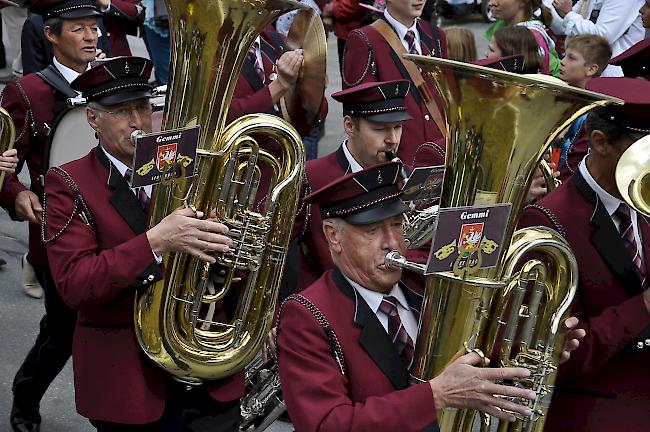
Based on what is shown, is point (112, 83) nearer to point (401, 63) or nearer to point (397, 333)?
point (397, 333)

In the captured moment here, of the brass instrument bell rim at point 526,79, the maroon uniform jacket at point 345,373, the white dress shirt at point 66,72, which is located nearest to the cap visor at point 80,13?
the white dress shirt at point 66,72

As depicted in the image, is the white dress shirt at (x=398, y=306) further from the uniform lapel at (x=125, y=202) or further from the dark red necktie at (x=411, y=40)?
the dark red necktie at (x=411, y=40)

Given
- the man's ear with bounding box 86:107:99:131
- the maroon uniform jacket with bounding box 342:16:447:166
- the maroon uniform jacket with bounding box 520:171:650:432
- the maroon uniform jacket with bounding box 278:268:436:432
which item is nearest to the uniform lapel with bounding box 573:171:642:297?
the maroon uniform jacket with bounding box 520:171:650:432

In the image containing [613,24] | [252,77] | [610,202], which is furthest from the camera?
[613,24]

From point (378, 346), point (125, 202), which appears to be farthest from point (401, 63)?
point (378, 346)

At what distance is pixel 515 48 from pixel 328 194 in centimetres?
306

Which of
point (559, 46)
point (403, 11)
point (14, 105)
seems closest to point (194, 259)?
point (14, 105)

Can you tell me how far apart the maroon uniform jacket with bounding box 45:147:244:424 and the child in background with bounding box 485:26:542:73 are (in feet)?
9.06

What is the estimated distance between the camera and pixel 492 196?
3035 millimetres

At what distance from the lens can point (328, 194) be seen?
131 inches

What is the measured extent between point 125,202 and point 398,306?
1.17m

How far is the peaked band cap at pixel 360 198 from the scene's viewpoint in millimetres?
3270

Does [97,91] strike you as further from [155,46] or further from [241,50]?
[155,46]

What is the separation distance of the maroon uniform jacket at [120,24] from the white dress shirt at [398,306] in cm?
390
